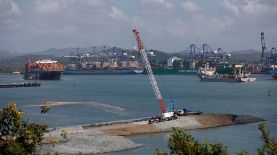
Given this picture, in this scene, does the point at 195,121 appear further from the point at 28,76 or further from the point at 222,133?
the point at 28,76

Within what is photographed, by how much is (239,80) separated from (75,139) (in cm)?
7530

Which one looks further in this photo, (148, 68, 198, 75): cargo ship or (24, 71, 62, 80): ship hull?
(148, 68, 198, 75): cargo ship

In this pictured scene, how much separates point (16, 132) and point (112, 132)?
60.0 ft

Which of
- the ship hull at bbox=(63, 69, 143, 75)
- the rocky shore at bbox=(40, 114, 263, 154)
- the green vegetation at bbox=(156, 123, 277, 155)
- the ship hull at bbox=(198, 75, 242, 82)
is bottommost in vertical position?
the rocky shore at bbox=(40, 114, 263, 154)

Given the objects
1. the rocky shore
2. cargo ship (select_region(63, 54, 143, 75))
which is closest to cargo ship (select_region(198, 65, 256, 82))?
cargo ship (select_region(63, 54, 143, 75))

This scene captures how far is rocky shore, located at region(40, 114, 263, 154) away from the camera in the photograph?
24.3 m

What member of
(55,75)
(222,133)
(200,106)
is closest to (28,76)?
(55,75)

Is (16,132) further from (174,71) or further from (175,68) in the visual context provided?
(175,68)

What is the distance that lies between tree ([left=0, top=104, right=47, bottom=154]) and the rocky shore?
1131 centimetres

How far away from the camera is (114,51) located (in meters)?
198

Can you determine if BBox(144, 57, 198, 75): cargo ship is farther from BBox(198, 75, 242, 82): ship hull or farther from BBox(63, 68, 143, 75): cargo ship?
BBox(198, 75, 242, 82): ship hull

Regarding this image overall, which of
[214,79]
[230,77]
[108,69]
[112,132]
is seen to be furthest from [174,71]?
[112,132]

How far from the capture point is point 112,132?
96.4 feet

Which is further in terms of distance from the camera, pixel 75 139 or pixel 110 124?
pixel 110 124
